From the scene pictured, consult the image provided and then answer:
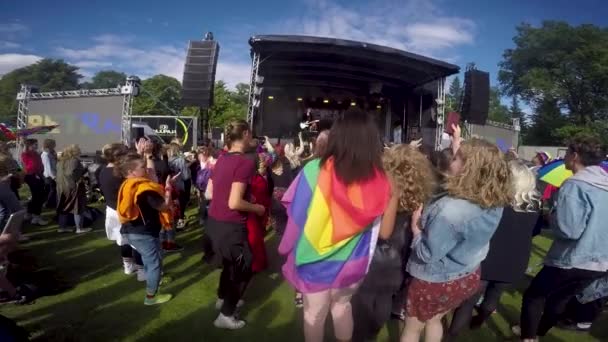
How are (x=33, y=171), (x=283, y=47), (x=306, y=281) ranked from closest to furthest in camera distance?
(x=306, y=281)
(x=33, y=171)
(x=283, y=47)

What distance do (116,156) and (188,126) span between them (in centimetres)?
1925

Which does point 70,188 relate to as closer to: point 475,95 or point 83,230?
point 83,230

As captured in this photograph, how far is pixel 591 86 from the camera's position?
32.7 metres

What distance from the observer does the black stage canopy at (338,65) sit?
9961mm

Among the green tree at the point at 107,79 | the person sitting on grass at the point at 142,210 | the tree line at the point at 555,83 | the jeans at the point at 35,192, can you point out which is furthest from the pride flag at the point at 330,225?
the green tree at the point at 107,79

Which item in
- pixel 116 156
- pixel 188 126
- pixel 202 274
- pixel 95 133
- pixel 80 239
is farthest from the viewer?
pixel 188 126

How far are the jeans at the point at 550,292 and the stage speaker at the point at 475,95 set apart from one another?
9093mm

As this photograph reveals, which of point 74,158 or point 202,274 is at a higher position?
point 74,158

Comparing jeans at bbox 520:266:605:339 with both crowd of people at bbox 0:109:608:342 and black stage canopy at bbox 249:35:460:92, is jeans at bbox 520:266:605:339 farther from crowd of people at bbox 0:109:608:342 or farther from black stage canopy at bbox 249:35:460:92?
black stage canopy at bbox 249:35:460:92

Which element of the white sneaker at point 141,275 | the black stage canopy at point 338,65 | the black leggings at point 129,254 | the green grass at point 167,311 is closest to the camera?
the green grass at point 167,311

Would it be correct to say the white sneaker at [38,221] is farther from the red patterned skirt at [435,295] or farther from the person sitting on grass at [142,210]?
the red patterned skirt at [435,295]

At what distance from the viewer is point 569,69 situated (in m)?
33.6

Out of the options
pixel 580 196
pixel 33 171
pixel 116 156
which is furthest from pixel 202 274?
pixel 33 171

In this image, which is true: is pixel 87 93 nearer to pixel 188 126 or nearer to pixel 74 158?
pixel 74 158
